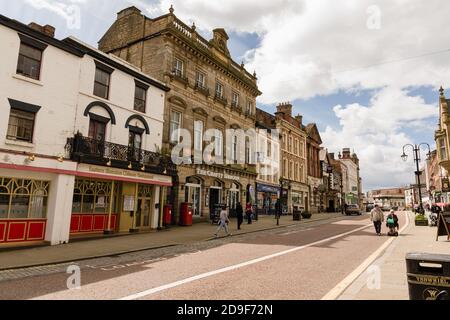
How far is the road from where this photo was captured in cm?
604

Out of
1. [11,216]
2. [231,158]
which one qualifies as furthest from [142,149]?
[231,158]

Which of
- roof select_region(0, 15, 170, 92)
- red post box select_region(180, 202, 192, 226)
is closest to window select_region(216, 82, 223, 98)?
roof select_region(0, 15, 170, 92)

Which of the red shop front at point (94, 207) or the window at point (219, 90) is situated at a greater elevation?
the window at point (219, 90)

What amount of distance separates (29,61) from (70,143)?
151 inches

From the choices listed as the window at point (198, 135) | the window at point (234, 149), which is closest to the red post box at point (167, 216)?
the window at point (198, 135)

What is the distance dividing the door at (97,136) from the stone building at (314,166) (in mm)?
37145

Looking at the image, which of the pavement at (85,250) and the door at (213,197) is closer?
the pavement at (85,250)

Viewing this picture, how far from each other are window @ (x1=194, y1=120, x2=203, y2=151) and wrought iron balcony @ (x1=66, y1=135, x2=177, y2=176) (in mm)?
4112

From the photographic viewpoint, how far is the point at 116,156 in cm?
1636

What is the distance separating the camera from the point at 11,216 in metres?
12.2

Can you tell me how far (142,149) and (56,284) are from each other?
39.9 ft

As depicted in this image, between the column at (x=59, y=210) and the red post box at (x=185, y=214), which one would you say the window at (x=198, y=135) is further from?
the column at (x=59, y=210)

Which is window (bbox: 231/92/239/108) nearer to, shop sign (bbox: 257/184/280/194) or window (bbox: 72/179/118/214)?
shop sign (bbox: 257/184/280/194)

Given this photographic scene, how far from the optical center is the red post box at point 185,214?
20938mm
